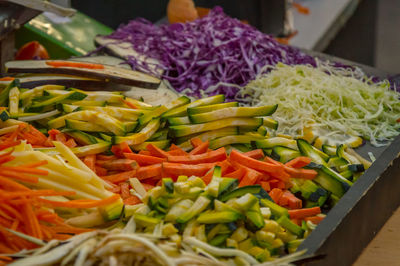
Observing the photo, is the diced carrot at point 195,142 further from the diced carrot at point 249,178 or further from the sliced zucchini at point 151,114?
the diced carrot at point 249,178

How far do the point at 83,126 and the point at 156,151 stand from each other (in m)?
0.32

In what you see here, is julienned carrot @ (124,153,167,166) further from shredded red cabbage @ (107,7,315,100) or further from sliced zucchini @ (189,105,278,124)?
shredded red cabbage @ (107,7,315,100)

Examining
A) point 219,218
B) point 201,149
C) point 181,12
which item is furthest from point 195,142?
point 181,12

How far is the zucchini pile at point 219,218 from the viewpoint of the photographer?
4.83ft

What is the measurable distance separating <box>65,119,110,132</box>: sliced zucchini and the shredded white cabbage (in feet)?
3.25

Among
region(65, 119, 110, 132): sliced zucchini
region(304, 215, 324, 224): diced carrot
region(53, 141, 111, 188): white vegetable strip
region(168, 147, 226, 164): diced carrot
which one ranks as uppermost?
region(168, 147, 226, 164): diced carrot

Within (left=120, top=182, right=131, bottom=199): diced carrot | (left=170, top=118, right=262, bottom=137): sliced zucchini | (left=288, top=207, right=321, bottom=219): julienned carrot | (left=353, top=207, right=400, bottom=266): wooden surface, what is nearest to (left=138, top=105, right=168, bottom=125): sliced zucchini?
(left=170, top=118, right=262, bottom=137): sliced zucchini

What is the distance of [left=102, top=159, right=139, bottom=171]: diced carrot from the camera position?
6.08 ft

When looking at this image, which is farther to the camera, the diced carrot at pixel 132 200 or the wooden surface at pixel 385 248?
the wooden surface at pixel 385 248

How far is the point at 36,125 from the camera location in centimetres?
217

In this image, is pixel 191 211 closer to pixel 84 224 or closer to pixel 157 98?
pixel 84 224

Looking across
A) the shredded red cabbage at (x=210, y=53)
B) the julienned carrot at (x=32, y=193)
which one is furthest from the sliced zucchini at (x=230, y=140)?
the shredded red cabbage at (x=210, y=53)

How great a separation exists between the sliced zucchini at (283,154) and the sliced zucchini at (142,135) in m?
0.48

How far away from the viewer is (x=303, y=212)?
1705 millimetres
